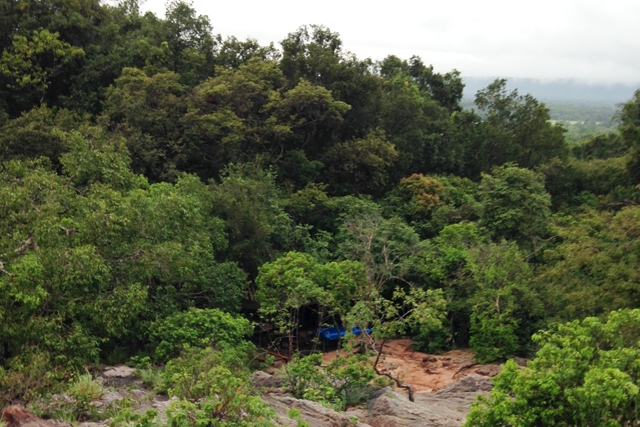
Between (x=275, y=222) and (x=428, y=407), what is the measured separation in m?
9.14

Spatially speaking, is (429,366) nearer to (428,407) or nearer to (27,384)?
(428,407)

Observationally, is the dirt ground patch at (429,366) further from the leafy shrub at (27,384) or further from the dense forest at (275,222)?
the leafy shrub at (27,384)

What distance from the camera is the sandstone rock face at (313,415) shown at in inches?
381

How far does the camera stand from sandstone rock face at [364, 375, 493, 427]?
36.2ft

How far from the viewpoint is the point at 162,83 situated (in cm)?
2339

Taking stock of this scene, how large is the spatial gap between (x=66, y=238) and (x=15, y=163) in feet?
15.3

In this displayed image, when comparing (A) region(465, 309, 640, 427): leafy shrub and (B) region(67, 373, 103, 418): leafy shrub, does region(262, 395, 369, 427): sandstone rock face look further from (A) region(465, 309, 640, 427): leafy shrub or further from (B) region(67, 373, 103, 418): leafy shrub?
(A) region(465, 309, 640, 427): leafy shrub

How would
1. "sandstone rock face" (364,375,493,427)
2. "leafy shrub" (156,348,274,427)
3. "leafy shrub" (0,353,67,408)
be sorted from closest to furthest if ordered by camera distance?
"leafy shrub" (156,348,274,427)
"leafy shrub" (0,353,67,408)
"sandstone rock face" (364,375,493,427)

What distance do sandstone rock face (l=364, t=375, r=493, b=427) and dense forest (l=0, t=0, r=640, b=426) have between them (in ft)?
3.60

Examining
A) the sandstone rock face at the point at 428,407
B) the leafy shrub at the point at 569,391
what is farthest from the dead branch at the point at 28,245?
the leafy shrub at the point at 569,391

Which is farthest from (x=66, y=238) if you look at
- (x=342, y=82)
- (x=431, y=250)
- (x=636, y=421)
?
(x=342, y=82)

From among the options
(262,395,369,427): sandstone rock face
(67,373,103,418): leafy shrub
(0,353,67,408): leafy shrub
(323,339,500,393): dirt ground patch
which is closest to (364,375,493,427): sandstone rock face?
(262,395,369,427): sandstone rock face

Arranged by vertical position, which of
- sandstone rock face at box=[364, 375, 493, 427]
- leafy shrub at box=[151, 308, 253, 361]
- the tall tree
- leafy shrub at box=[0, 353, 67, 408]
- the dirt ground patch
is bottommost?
the dirt ground patch

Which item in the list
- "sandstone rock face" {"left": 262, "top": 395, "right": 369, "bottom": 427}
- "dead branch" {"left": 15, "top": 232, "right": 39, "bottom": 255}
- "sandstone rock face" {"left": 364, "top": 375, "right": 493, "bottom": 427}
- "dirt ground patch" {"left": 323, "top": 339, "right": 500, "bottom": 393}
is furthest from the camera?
"dirt ground patch" {"left": 323, "top": 339, "right": 500, "bottom": 393}
